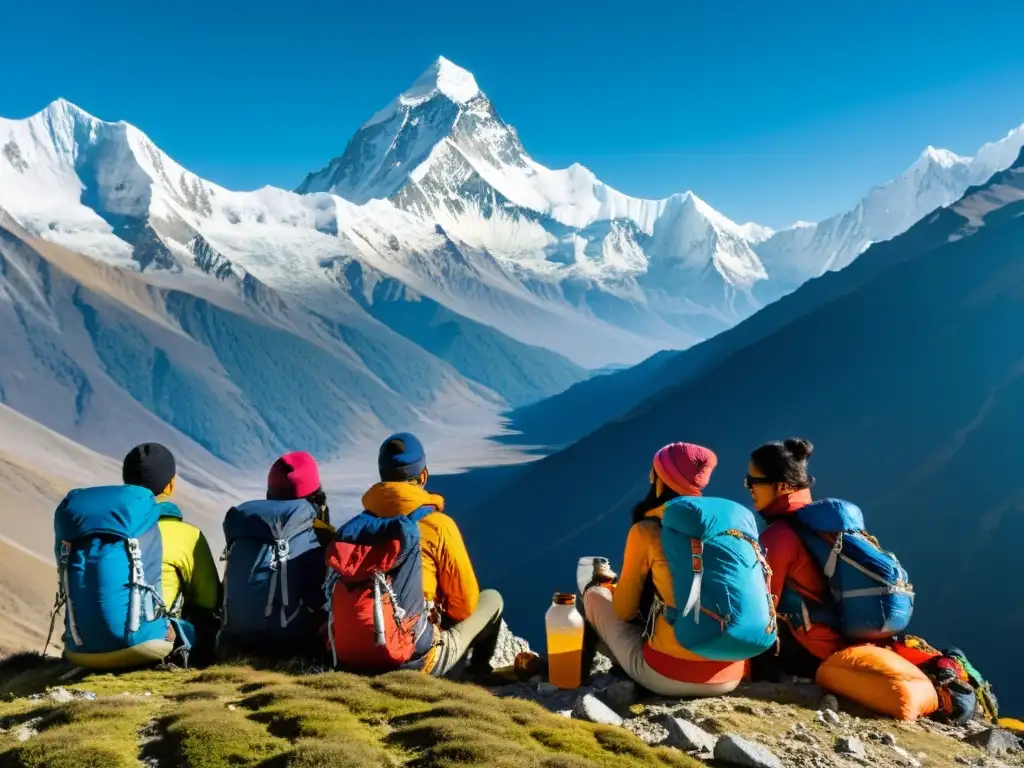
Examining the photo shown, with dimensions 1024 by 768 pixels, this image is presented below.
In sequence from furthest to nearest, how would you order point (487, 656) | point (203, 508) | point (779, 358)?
point (203, 508) < point (779, 358) < point (487, 656)

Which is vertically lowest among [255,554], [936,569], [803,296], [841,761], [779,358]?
[936,569]

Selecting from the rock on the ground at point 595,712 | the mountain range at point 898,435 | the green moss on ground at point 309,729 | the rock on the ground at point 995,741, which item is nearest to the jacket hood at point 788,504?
the rock on the ground at point 995,741

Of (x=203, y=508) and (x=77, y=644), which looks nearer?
(x=77, y=644)

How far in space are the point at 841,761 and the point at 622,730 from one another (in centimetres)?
217

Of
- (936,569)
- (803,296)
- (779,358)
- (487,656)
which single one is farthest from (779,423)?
(487,656)

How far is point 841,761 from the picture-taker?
784 centimetres

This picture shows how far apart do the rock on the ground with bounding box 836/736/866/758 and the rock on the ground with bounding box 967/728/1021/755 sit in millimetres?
1711

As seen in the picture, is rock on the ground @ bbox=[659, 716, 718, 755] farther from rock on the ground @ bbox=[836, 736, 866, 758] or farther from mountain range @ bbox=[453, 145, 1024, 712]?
mountain range @ bbox=[453, 145, 1024, 712]

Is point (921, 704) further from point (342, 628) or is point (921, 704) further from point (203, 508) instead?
point (203, 508)

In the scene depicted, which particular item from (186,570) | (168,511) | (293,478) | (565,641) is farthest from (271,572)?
(565,641)

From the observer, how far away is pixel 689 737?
795 centimetres

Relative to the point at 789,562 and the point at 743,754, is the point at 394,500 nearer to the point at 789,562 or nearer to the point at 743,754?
the point at 743,754

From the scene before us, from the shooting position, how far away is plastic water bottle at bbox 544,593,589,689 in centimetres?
1028

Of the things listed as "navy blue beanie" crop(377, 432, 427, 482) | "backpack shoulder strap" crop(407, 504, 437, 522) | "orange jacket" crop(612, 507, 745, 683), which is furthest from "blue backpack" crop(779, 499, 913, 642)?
"navy blue beanie" crop(377, 432, 427, 482)
